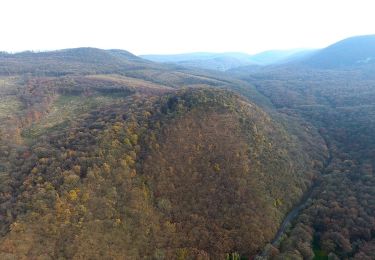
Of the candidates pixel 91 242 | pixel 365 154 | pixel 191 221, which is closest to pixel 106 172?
pixel 91 242

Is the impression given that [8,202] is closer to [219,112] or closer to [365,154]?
[219,112]

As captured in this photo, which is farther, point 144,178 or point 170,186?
point 170,186

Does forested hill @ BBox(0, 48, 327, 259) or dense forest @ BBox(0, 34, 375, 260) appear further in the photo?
dense forest @ BBox(0, 34, 375, 260)

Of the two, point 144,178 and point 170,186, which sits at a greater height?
point 144,178

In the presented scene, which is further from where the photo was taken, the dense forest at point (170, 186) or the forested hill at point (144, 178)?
the dense forest at point (170, 186)
